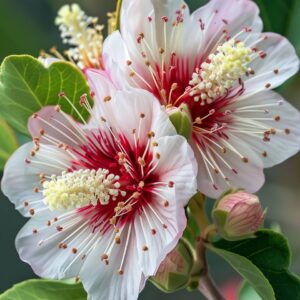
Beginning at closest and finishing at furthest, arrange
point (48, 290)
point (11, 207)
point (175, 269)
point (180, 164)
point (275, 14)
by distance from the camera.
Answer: point (180, 164) → point (175, 269) → point (48, 290) → point (275, 14) → point (11, 207)

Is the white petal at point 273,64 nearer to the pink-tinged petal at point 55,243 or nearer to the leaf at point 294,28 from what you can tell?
the leaf at point 294,28

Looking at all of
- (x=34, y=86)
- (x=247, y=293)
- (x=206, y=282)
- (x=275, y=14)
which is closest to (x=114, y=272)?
(x=206, y=282)

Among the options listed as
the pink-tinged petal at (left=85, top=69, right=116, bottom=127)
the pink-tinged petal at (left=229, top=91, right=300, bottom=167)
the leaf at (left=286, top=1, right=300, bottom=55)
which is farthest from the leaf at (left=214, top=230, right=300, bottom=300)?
the leaf at (left=286, top=1, right=300, bottom=55)

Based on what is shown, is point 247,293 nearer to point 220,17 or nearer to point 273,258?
point 273,258

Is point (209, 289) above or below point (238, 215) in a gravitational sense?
below

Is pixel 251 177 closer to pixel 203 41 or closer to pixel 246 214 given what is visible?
pixel 246 214


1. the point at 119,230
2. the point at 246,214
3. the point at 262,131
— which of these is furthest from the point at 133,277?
the point at 262,131

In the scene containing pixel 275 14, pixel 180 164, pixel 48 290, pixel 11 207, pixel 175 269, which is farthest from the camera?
pixel 11 207
